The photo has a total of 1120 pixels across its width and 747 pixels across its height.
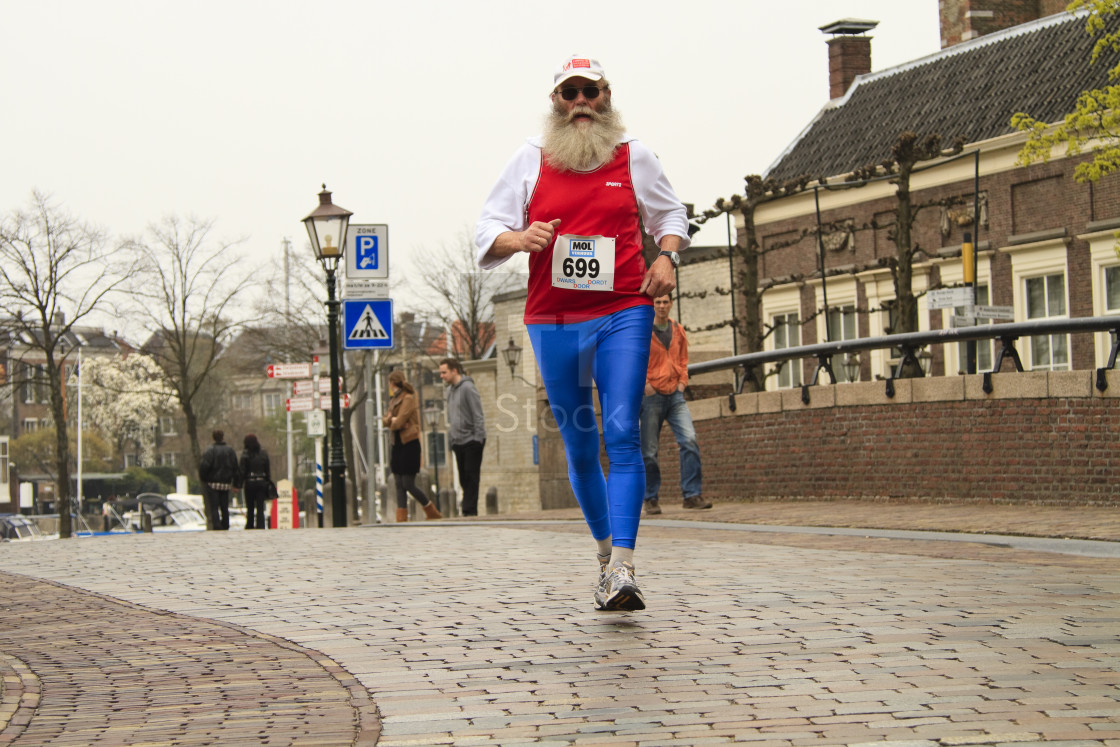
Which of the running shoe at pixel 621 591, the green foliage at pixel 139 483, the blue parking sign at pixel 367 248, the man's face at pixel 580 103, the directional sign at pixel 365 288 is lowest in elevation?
the green foliage at pixel 139 483

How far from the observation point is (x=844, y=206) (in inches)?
1425

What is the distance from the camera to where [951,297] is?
60.1 feet

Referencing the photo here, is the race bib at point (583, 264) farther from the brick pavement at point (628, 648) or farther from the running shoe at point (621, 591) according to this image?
the brick pavement at point (628, 648)

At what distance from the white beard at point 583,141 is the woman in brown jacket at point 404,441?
35.8ft

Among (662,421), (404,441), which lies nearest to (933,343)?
(662,421)

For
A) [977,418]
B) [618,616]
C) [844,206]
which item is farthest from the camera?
[844,206]

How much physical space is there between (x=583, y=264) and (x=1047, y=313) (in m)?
27.9

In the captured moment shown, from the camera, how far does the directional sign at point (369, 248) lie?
1809 cm

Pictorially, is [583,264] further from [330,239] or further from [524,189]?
[330,239]

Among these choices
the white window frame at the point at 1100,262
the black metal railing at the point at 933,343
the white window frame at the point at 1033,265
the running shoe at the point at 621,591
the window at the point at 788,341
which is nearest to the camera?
the running shoe at the point at 621,591

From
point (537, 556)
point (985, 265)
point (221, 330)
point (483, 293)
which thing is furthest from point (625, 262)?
point (483, 293)

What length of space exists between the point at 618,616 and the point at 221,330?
4294 cm

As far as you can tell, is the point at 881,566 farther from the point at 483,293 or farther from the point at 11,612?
the point at 483,293

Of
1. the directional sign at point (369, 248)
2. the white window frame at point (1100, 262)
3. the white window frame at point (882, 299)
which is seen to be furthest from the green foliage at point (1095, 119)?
the white window frame at point (882, 299)
